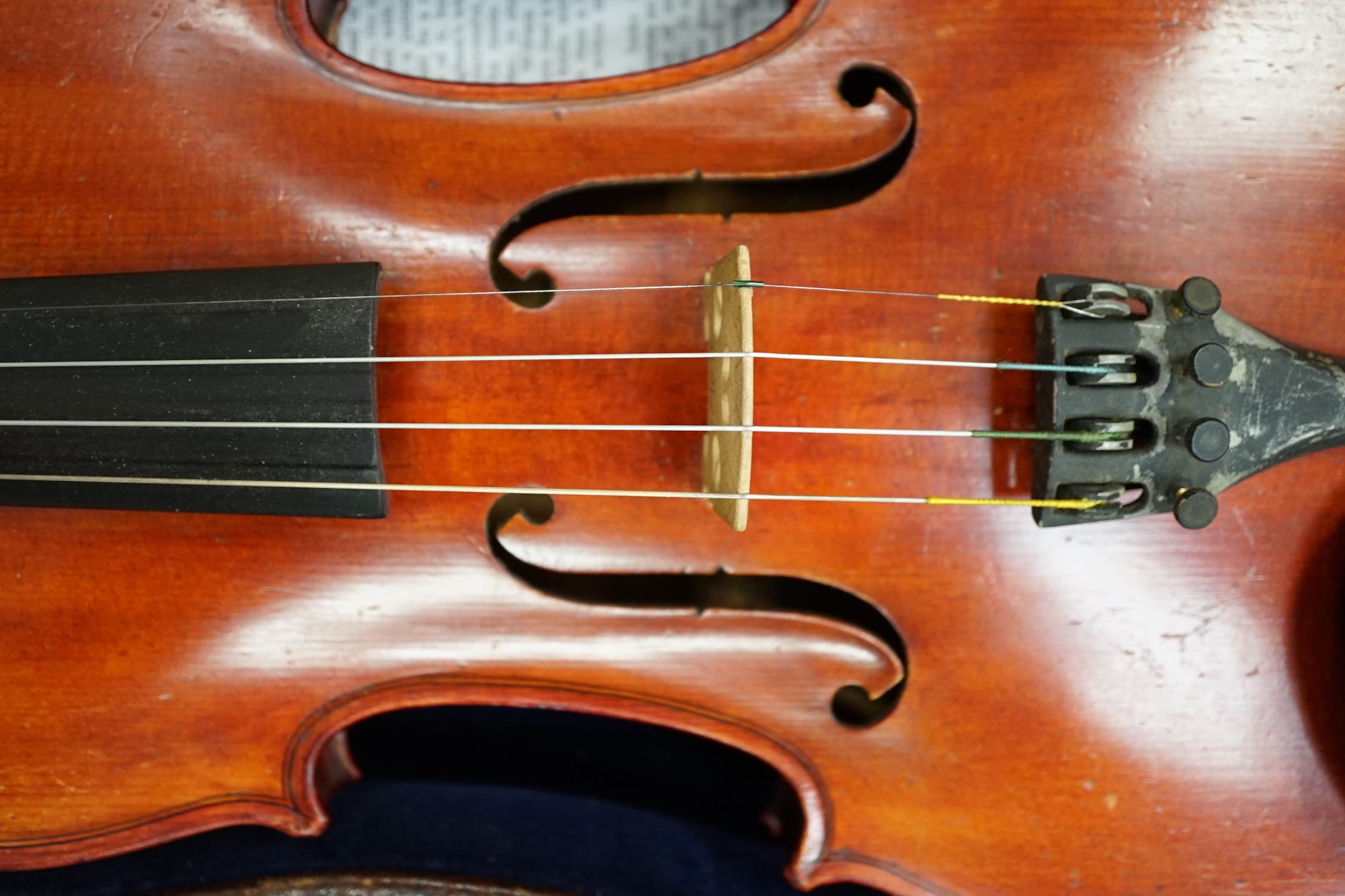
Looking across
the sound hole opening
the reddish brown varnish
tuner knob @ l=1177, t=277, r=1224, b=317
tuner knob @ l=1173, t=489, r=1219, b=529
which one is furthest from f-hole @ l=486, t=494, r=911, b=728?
the sound hole opening

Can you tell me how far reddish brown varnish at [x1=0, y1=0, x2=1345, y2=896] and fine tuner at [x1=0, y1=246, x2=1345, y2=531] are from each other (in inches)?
1.3

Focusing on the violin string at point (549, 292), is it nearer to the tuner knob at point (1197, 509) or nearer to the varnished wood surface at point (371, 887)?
the tuner knob at point (1197, 509)

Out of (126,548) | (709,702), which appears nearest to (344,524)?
(126,548)

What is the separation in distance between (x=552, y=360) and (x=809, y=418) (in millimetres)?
251

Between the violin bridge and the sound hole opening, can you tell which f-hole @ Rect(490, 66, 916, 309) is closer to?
the violin bridge

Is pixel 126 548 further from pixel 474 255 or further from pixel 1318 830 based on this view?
pixel 1318 830

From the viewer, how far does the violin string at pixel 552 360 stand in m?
0.85

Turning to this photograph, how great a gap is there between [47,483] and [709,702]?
2.16 ft

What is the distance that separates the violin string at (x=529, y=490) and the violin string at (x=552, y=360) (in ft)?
0.34

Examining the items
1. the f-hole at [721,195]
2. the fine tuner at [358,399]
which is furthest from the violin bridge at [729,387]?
the f-hole at [721,195]

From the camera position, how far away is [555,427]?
0.93m

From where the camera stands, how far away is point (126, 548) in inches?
39.2

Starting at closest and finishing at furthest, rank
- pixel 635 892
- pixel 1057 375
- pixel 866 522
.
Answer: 1. pixel 1057 375
2. pixel 866 522
3. pixel 635 892

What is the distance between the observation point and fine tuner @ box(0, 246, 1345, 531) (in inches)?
33.6
